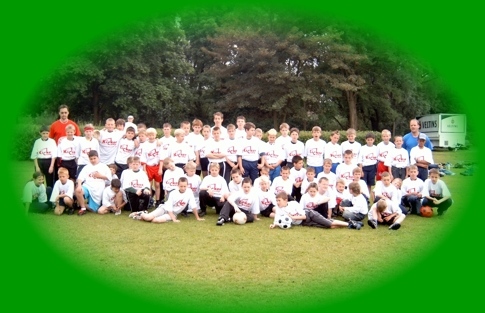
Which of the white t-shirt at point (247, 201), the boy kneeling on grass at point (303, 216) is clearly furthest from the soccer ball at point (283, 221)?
the white t-shirt at point (247, 201)

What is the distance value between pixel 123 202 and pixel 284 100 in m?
22.1

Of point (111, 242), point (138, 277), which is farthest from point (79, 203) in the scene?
point (138, 277)

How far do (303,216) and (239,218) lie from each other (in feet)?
3.85

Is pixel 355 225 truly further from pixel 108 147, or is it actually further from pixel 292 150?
pixel 108 147

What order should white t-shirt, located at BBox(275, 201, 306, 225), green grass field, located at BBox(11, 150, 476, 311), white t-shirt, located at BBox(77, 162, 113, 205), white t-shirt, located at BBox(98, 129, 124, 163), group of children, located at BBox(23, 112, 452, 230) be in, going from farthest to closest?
white t-shirt, located at BBox(98, 129, 124, 163), white t-shirt, located at BBox(77, 162, 113, 205), group of children, located at BBox(23, 112, 452, 230), white t-shirt, located at BBox(275, 201, 306, 225), green grass field, located at BBox(11, 150, 476, 311)

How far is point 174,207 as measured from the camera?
336 inches

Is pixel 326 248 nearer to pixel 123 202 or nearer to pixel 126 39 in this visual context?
pixel 123 202

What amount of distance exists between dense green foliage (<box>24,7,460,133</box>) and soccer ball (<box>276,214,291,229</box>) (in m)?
20.3

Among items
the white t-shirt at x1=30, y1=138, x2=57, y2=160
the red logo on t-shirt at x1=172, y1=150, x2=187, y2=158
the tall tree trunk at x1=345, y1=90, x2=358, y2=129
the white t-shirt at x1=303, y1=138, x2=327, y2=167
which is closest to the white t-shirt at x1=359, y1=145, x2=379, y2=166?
the white t-shirt at x1=303, y1=138, x2=327, y2=167

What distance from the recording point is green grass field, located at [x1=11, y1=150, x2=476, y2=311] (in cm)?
475

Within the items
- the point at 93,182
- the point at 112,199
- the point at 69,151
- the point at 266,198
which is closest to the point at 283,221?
the point at 266,198

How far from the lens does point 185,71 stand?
33.7 meters

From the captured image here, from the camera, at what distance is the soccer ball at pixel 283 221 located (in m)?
7.89

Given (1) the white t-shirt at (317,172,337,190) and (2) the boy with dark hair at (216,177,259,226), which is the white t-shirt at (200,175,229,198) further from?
(1) the white t-shirt at (317,172,337,190)
